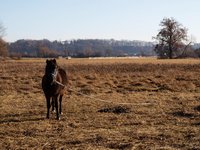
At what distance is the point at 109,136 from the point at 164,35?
91983 millimetres

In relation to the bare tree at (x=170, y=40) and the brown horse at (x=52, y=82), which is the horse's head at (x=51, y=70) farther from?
the bare tree at (x=170, y=40)

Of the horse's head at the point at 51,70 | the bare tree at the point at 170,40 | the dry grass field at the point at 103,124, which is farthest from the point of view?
the bare tree at the point at 170,40

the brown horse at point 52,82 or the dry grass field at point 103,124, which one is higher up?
the brown horse at point 52,82

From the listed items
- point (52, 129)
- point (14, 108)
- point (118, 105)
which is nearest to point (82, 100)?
point (118, 105)

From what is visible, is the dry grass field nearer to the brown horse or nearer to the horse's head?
the brown horse

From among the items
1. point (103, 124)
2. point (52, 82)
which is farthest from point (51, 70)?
point (103, 124)

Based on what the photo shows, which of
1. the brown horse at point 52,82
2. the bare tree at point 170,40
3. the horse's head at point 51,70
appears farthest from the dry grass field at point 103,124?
the bare tree at point 170,40

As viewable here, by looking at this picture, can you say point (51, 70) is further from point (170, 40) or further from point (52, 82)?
point (170, 40)

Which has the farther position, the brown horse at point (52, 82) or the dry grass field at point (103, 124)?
the brown horse at point (52, 82)

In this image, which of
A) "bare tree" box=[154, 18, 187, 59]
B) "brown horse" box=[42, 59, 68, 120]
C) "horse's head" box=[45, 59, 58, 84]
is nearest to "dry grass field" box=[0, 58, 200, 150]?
"brown horse" box=[42, 59, 68, 120]

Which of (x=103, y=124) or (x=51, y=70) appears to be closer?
(x=103, y=124)

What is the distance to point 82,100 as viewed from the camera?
19.7m

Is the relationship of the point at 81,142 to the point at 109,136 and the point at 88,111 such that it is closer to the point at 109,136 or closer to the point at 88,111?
the point at 109,136

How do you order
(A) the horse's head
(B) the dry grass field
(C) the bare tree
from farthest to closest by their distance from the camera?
(C) the bare tree, (A) the horse's head, (B) the dry grass field
